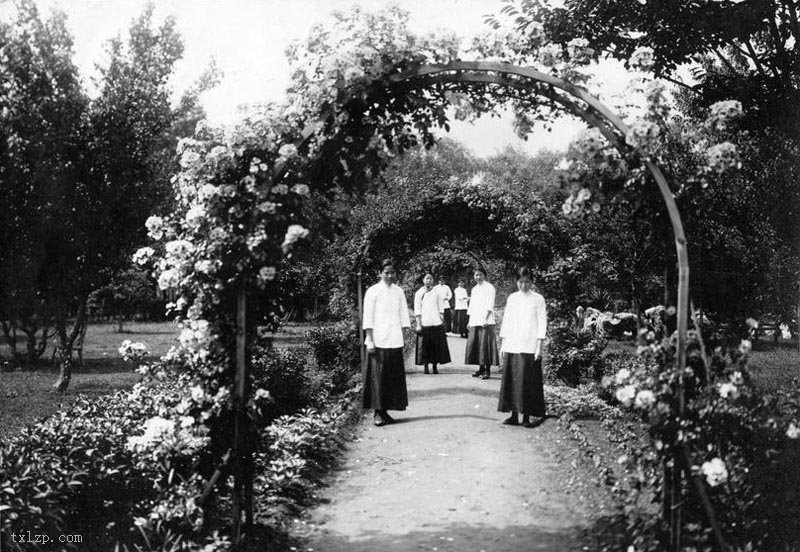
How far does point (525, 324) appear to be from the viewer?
8.62 meters

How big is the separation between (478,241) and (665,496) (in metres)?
10.5

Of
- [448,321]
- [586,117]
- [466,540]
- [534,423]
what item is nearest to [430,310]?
[534,423]

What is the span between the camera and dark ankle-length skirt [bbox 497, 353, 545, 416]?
8578 mm

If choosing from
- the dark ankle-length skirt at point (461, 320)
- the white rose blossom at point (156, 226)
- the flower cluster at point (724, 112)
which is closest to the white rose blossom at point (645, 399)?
the flower cluster at point (724, 112)

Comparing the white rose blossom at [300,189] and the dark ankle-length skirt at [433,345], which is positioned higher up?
the white rose blossom at [300,189]

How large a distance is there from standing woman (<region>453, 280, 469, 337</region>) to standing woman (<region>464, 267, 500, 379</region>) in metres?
5.23

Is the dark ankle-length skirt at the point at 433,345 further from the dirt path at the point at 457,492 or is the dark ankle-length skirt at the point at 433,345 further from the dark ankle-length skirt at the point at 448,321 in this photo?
the dark ankle-length skirt at the point at 448,321

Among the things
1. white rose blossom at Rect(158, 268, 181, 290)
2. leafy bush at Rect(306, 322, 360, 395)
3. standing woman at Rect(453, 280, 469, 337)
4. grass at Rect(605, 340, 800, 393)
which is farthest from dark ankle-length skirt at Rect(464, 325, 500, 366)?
white rose blossom at Rect(158, 268, 181, 290)

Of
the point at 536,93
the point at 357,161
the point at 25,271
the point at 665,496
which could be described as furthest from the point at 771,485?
the point at 25,271

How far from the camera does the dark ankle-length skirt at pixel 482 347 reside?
1361 centimetres

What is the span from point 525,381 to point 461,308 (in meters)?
12.4

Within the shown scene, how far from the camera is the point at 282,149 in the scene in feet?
15.6

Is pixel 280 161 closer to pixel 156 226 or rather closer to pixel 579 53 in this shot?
pixel 156 226

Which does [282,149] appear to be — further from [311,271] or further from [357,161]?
[311,271]
